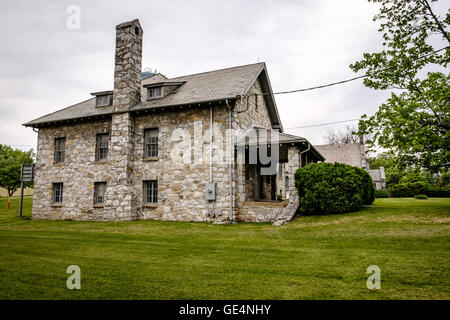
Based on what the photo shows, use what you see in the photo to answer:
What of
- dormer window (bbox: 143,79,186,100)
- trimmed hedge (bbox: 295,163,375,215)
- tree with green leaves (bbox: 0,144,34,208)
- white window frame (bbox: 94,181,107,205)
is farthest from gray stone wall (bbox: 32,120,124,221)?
tree with green leaves (bbox: 0,144,34,208)

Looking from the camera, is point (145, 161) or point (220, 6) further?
point (145, 161)

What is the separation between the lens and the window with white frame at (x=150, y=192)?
48.4ft

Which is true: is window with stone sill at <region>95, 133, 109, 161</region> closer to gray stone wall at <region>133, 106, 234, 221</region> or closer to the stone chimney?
the stone chimney

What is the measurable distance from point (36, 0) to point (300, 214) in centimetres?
1140

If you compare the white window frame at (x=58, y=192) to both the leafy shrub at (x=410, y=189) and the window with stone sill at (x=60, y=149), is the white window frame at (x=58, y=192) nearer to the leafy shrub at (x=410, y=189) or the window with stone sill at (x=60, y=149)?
the window with stone sill at (x=60, y=149)

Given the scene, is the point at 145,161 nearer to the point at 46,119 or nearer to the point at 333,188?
the point at 46,119

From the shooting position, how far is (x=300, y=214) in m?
12.2

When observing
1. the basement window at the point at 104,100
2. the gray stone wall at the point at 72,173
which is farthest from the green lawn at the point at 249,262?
the basement window at the point at 104,100

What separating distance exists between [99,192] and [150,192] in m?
3.14

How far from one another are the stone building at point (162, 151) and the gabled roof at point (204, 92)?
7 cm

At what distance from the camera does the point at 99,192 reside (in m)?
15.8

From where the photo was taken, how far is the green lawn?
13.3 feet
